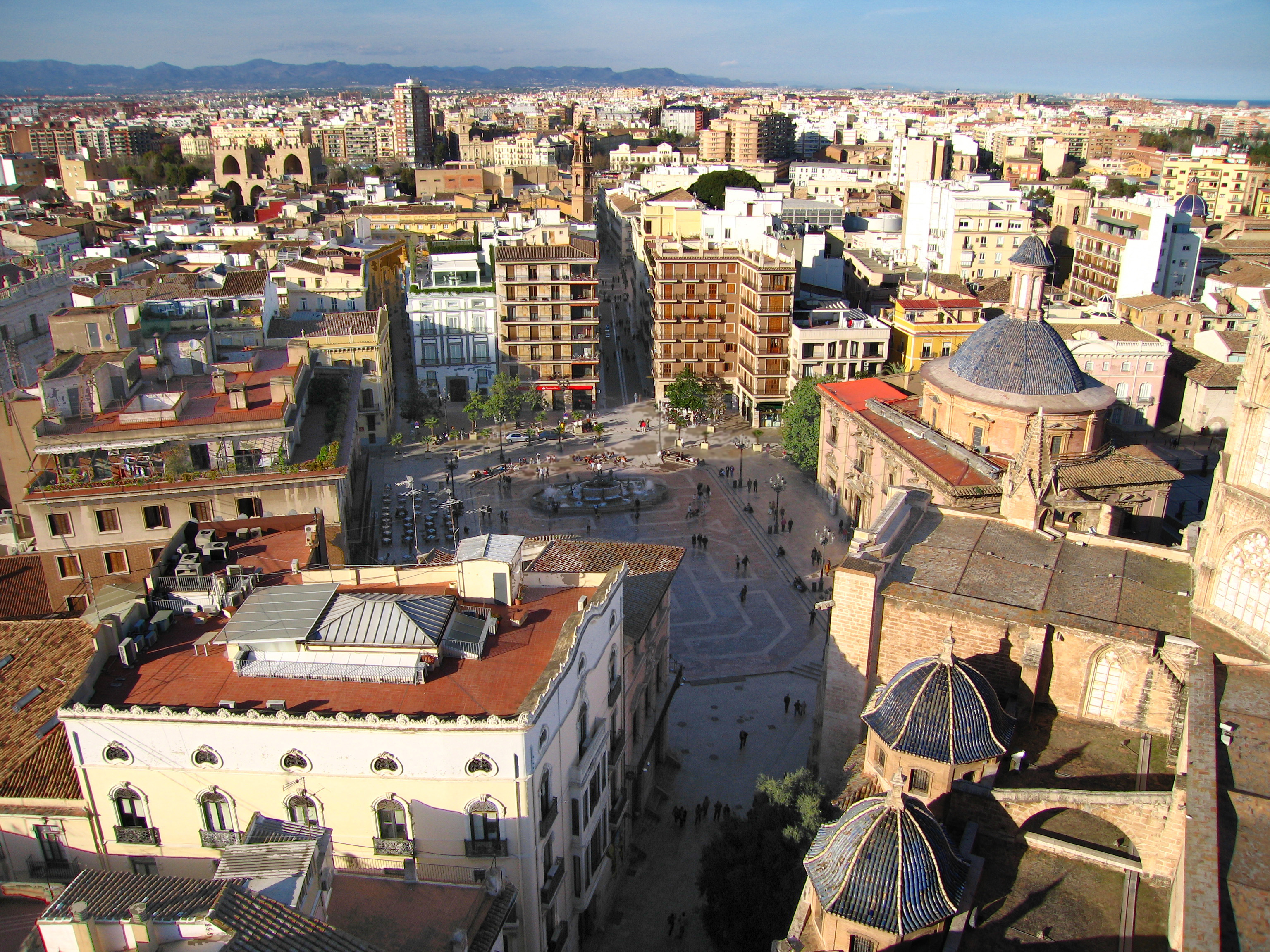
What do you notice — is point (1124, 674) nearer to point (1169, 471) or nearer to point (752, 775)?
point (752, 775)

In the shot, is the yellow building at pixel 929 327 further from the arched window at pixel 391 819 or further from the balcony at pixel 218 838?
the balcony at pixel 218 838

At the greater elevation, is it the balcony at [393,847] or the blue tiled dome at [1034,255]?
the blue tiled dome at [1034,255]

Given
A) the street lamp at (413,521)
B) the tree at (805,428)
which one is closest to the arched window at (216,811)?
the street lamp at (413,521)

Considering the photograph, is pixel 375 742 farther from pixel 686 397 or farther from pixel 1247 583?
pixel 686 397

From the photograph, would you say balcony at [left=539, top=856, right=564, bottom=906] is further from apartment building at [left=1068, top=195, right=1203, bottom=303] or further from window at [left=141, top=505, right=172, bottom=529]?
apartment building at [left=1068, top=195, right=1203, bottom=303]

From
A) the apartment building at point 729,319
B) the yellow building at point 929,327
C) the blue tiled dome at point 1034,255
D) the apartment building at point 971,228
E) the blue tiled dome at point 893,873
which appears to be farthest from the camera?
the apartment building at point 971,228

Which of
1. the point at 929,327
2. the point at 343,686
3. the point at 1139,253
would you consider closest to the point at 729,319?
the point at 929,327

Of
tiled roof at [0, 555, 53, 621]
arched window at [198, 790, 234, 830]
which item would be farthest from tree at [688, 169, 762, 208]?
arched window at [198, 790, 234, 830]
